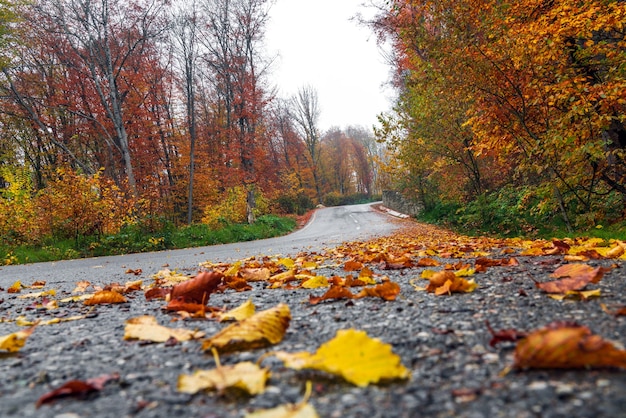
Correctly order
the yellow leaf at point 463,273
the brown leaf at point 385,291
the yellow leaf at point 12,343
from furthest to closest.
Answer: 1. the yellow leaf at point 463,273
2. the brown leaf at point 385,291
3. the yellow leaf at point 12,343

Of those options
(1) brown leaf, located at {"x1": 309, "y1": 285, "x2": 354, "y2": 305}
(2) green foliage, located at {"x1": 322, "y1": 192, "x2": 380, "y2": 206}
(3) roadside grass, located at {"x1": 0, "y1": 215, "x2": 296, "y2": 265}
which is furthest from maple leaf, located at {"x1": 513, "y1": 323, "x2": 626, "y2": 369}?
(2) green foliage, located at {"x1": 322, "y1": 192, "x2": 380, "y2": 206}

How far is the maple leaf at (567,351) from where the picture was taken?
2.76ft

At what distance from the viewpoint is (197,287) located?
75.5 inches

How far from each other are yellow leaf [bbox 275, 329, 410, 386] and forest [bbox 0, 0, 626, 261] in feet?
17.0

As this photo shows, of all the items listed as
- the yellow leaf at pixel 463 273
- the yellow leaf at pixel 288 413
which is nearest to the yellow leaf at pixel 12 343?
the yellow leaf at pixel 288 413

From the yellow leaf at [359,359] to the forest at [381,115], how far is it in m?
5.19

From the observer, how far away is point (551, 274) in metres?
2.17

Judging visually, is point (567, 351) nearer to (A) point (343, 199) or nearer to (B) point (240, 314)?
(B) point (240, 314)

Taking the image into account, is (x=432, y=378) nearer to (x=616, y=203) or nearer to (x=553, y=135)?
(x=553, y=135)

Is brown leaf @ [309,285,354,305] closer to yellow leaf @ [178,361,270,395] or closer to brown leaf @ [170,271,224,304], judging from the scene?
brown leaf @ [170,271,224,304]

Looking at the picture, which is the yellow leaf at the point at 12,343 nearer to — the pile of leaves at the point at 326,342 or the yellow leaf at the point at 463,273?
the pile of leaves at the point at 326,342

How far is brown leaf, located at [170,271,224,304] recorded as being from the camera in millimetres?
1898

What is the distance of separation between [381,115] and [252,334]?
10789 mm

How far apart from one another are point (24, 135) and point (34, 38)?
8.87 meters
